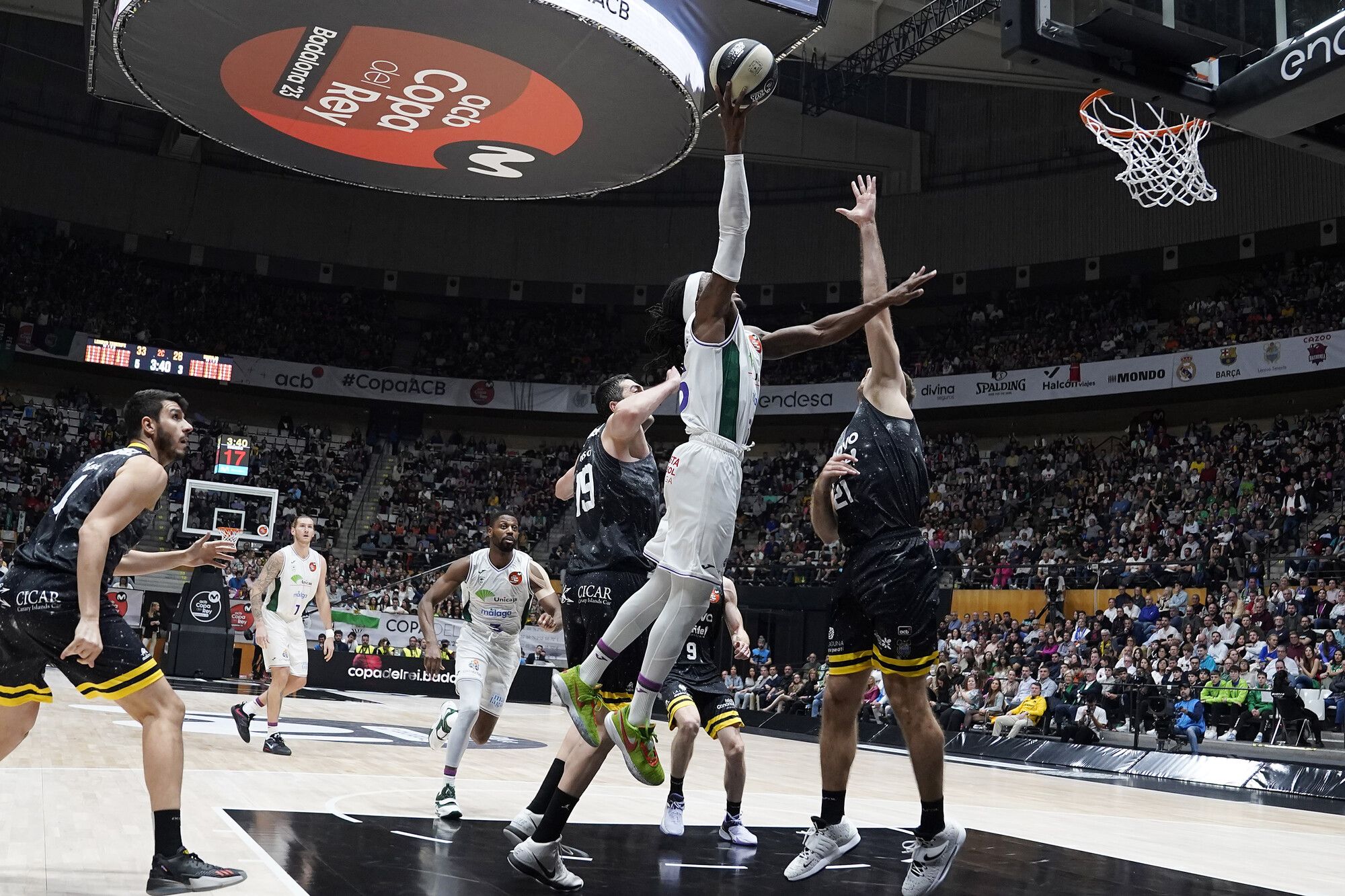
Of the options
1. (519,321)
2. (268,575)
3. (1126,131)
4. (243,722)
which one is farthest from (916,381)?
(243,722)

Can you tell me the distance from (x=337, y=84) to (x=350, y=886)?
11.8 m

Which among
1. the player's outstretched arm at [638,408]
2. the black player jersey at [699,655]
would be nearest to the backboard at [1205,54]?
the player's outstretched arm at [638,408]

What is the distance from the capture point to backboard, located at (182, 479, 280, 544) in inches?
859

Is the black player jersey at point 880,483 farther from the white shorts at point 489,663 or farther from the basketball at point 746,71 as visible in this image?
the white shorts at point 489,663

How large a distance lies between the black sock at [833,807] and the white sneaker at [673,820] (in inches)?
61.1

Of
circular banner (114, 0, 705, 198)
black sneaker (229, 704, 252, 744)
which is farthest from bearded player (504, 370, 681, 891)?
circular banner (114, 0, 705, 198)

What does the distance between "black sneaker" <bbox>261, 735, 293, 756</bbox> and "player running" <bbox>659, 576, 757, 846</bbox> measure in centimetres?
435

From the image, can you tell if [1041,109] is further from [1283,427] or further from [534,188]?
[534,188]

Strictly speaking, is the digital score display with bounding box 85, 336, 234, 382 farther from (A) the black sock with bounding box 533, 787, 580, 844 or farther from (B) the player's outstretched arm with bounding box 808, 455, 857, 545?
(A) the black sock with bounding box 533, 787, 580, 844

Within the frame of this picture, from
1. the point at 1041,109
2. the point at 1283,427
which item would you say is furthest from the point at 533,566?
the point at 1041,109

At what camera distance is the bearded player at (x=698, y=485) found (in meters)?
4.49

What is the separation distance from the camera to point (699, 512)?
4551mm

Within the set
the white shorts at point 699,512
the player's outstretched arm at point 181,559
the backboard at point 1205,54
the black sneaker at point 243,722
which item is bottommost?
the black sneaker at point 243,722

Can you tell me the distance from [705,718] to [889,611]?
2325 millimetres
